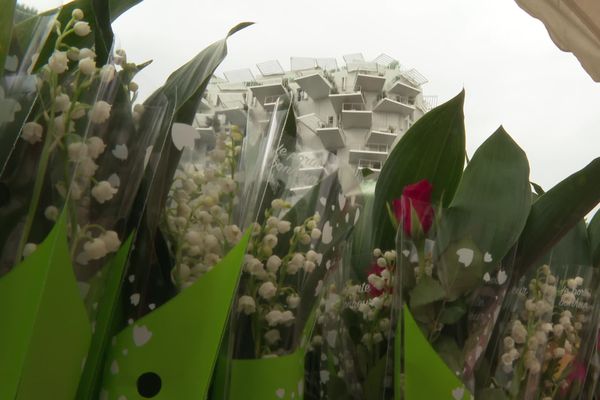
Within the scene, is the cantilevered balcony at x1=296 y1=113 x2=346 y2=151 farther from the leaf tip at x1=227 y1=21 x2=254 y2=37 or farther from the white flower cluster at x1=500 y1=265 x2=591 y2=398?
the white flower cluster at x1=500 y1=265 x2=591 y2=398

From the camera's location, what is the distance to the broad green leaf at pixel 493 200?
74 centimetres

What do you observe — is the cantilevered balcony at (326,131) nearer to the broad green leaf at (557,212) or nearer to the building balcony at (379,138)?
the building balcony at (379,138)

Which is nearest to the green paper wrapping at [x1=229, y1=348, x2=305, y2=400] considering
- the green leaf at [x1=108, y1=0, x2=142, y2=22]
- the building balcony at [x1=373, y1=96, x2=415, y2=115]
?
the green leaf at [x1=108, y1=0, x2=142, y2=22]

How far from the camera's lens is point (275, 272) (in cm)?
64

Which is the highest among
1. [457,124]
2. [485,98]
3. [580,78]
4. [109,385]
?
[580,78]

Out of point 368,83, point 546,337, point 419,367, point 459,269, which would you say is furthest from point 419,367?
point 368,83

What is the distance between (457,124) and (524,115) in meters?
0.41

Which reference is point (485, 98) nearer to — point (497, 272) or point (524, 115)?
point (524, 115)

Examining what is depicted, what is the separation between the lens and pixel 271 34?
88 cm

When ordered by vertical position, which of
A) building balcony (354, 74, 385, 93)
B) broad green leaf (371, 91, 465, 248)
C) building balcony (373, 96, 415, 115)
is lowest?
broad green leaf (371, 91, 465, 248)

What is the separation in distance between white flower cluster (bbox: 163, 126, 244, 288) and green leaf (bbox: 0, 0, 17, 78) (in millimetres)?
166

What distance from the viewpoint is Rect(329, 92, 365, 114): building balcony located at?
3.05ft

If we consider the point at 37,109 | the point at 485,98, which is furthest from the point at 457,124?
the point at 37,109

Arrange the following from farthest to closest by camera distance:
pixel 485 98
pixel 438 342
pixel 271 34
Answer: pixel 485 98, pixel 271 34, pixel 438 342
